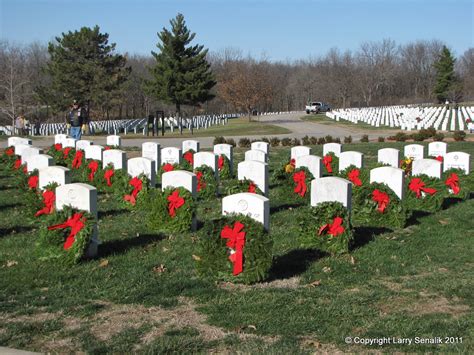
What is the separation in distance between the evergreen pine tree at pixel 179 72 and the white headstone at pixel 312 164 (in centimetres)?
3284

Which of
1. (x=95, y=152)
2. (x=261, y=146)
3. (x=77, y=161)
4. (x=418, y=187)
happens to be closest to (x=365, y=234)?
(x=418, y=187)

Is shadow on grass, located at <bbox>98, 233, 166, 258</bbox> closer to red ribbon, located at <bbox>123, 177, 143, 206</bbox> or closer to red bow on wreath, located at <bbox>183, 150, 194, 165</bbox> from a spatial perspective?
red ribbon, located at <bbox>123, 177, 143, 206</bbox>

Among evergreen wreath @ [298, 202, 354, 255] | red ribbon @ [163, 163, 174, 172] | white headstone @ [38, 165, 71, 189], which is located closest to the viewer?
evergreen wreath @ [298, 202, 354, 255]

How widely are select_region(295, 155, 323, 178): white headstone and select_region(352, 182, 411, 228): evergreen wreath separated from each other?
292 centimetres

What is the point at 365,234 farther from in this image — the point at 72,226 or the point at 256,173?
the point at 72,226

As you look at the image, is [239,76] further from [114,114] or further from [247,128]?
[114,114]

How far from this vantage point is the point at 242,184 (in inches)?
433

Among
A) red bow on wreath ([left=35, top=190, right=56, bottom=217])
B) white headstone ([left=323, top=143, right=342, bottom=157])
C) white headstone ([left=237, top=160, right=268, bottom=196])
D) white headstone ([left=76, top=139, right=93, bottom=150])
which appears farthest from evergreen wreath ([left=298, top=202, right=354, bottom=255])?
white headstone ([left=76, top=139, right=93, bottom=150])

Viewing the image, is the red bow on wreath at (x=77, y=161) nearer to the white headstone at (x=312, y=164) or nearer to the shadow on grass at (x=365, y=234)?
the white headstone at (x=312, y=164)

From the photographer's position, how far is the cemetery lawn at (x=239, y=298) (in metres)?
5.30

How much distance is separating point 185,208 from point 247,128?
110ft

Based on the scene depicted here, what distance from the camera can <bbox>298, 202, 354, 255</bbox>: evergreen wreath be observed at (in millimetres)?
8203

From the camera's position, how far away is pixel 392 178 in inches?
425

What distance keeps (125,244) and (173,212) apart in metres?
0.95
